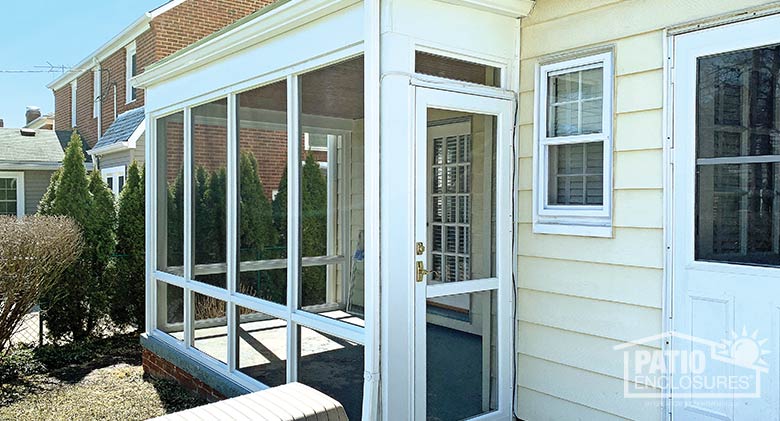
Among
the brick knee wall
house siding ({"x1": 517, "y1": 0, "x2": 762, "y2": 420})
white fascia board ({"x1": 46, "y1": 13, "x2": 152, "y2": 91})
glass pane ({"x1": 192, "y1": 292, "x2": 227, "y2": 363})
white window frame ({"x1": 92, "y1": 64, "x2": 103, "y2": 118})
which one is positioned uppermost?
white fascia board ({"x1": 46, "y1": 13, "x2": 152, "y2": 91})

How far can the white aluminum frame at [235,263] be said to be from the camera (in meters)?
3.61

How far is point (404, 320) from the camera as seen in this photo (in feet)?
10.7

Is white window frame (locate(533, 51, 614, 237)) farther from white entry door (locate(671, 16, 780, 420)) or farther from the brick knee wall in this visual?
the brick knee wall

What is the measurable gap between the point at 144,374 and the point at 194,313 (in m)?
1.45

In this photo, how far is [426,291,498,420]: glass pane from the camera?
3.44m

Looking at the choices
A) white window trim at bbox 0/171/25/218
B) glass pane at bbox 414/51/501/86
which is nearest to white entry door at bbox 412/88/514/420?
glass pane at bbox 414/51/501/86

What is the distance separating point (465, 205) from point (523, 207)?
0.36 m

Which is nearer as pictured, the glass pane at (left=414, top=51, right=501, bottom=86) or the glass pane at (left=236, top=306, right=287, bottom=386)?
the glass pane at (left=414, top=51, right=501, bottom=86)

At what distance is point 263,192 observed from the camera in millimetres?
4621

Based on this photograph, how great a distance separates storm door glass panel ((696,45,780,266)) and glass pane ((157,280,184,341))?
4584 mm

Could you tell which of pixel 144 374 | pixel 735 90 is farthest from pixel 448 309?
pixel 144 374

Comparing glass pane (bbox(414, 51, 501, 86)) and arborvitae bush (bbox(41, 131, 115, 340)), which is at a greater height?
glass pane (bbox(414, 51, 501, 86))

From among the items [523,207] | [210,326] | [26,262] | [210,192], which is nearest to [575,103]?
[523,207]

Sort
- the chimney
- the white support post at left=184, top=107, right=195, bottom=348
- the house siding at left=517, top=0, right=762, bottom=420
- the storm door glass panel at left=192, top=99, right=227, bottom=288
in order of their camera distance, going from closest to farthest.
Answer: the house siding at left=517, top=0, right=762, bottom=420
the storm door glass panel at left=192, top=99, right=227, bottom=288
the white support post at left=184, top=107, right=195, bottom=348
the chimney
